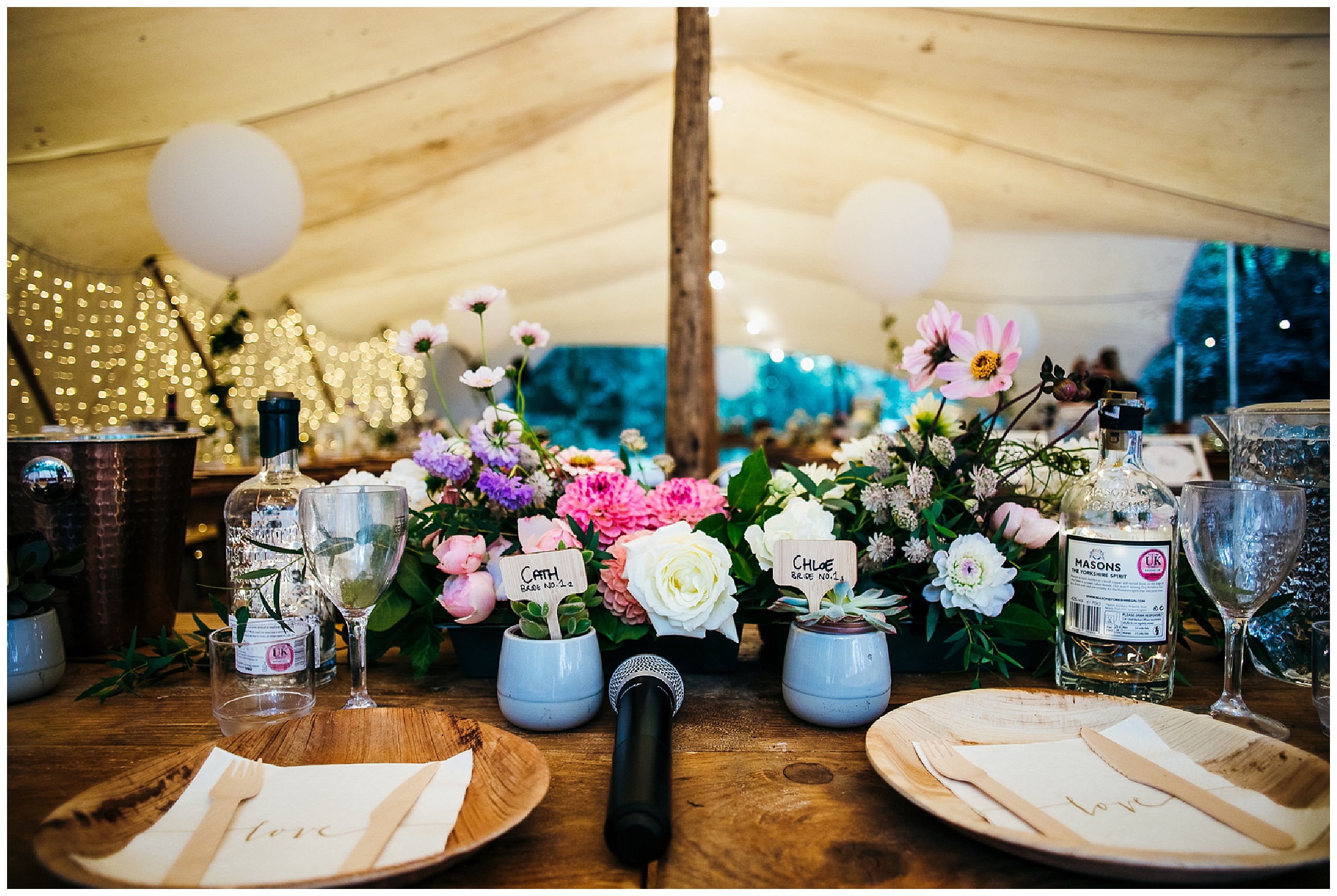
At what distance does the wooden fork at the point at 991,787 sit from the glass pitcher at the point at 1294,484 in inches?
20.0

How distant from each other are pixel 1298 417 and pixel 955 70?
2.30 m

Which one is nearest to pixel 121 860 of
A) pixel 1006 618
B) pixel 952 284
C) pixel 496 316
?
pixel 1006 618

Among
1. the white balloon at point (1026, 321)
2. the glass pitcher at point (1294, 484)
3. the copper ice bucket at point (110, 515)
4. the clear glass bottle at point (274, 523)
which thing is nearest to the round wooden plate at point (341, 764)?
the clear glass bottle at point (274, 523)

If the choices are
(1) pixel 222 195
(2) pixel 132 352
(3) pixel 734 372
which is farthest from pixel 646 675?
(3) pixel 734 372

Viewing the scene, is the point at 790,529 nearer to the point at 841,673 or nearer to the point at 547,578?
the point at 841,673

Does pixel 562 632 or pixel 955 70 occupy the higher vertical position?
pixel 955 70

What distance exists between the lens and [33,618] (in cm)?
82

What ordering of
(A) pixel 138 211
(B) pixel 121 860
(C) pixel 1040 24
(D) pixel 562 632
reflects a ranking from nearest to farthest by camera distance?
(B) pixel 121 860 → (D) pixel 562 632 → (C) pixel 1040 24 → (A) pixel 138 211

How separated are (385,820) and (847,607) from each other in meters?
0.44

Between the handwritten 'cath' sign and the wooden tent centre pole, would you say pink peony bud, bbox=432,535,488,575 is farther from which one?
the wooden tent centre pole

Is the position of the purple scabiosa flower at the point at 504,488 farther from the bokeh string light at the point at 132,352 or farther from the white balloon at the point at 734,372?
the white balloon at the point at 734,372

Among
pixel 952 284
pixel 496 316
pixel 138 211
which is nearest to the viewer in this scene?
pixel 138 211

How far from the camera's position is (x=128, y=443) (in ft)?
3.00

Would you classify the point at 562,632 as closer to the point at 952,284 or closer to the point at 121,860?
the point at 121,860
